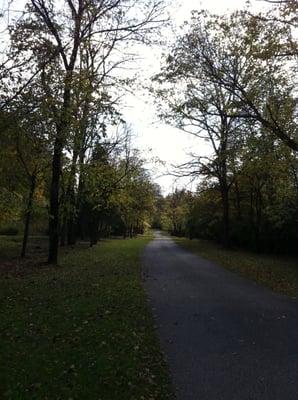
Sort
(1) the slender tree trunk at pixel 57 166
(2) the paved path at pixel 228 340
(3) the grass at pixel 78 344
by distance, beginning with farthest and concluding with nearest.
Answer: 1. (1) the slender tree trunk at pixel 57 166
2. (2) the paved path at pixel 228 340
3. (3) the grass at pixel 78 344

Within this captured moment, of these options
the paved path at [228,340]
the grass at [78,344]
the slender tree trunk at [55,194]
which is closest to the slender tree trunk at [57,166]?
the slender tree trunk at [55,194]

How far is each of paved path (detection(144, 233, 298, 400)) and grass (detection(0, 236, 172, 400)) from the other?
38cm

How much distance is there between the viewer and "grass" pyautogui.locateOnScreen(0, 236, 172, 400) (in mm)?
5379

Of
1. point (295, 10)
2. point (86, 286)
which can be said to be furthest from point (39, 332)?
point (295, 10)

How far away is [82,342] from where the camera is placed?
24.2 feet

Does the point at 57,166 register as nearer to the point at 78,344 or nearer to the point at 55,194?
the point at 55,194

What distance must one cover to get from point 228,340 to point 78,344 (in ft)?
8.66

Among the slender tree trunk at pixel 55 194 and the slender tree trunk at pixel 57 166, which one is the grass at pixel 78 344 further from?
the slender tree trunk at pixel 57 166

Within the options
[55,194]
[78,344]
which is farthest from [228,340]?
[55,194]

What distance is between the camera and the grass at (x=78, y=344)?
5.38m

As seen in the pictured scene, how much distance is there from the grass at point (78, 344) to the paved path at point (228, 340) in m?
0.38

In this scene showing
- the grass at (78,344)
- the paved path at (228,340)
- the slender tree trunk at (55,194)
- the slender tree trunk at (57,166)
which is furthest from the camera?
the slender tree trunk at (55,194)

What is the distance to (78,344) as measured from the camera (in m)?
7.23

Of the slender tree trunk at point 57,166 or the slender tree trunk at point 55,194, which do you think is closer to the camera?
the slender tree trunk at point 57,166
